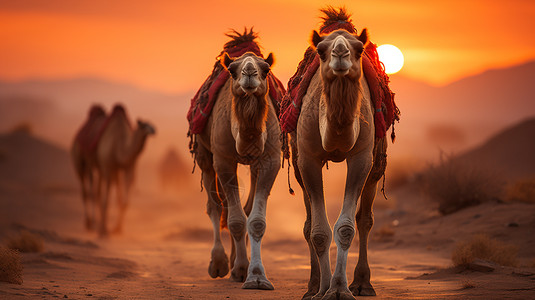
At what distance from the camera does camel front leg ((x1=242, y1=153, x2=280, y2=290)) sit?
9094mm

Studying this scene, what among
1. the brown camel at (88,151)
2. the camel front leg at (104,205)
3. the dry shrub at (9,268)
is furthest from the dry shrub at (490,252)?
the brown camel at (88,151)

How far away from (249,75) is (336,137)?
220 cm

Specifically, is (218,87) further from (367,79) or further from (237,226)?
(367,79)

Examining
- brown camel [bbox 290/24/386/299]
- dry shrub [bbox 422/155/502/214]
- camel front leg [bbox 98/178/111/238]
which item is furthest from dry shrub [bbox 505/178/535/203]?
camel front leg [bbox 98/178/111/238]

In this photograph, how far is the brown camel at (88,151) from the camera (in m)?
22.4

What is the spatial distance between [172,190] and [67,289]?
38.1 m

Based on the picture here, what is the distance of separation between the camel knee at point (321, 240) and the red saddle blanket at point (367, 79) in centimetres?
116

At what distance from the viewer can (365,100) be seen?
7461 mm

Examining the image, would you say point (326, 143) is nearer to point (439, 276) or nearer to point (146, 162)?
point (439, 276)

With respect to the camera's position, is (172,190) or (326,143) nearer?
(326,143)

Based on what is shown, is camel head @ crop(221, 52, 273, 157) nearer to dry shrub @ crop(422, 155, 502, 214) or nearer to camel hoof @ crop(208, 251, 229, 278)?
camel hoof @ crop(208, 251, 229, 278)

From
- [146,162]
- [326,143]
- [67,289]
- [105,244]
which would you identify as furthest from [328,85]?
[146,162]

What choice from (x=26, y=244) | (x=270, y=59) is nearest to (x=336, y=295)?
(x=270, y=59)

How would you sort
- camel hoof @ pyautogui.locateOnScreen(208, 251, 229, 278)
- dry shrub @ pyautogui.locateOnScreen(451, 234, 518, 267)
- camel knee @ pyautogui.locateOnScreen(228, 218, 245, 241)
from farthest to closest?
dry shrub @ pyautogui.locateOnScreen(451, 234, 518, 267) → camel hoof @ pyautogui.locateOnScreen(208, 251, 229, 278) → camel knee @ pyautogui.locateOnScreen(228, 218, 245, 241)
